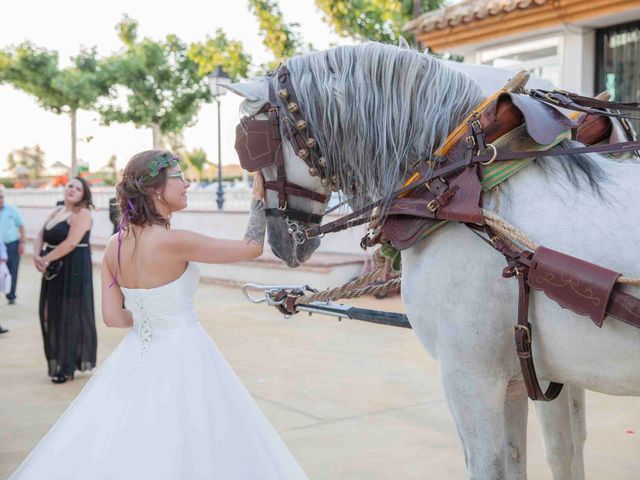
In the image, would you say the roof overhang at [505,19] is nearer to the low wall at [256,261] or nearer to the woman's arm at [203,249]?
the low wall at [256,261]

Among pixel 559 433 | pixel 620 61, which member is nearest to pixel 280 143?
pixel 559 433

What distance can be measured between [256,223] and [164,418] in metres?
0.82

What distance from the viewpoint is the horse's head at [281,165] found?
2.31 m

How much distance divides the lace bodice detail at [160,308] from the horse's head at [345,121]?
719mm

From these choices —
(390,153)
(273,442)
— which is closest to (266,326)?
(273,442)

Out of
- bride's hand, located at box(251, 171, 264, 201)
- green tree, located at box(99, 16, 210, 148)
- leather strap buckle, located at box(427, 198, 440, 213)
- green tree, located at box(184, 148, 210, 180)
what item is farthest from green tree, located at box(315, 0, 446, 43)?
green tree, located at box(184, 148, 210, 180)

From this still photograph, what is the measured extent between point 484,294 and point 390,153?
0.53 m

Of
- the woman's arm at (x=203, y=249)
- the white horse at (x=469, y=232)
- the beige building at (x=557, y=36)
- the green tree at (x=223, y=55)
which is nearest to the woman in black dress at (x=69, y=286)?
the woman's arm at (x=203, y=249)

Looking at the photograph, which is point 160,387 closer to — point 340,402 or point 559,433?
point 559,433

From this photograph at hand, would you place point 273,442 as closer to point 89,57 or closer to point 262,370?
point 262,370

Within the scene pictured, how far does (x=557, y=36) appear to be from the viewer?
26.1 feet

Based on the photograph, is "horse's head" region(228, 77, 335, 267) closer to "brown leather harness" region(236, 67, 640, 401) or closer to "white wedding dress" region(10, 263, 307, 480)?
"brown leather harness" region(236, 67, 640, 401)

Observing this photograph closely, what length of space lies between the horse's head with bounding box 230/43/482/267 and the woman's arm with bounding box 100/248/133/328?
988 millimetres

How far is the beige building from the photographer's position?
7427 mm
